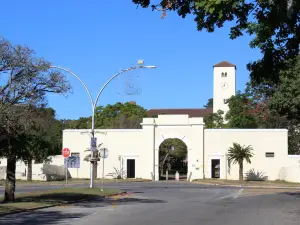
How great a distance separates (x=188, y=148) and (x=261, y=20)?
2004 inches

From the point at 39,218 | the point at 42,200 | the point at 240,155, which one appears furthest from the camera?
the point at 240,155

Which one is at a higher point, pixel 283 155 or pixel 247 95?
pixel 247 95

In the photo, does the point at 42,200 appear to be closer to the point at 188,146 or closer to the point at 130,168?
the point at 188,146

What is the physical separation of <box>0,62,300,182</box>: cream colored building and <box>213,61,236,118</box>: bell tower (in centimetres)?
5231

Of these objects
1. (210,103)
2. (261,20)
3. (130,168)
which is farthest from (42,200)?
(210,103)

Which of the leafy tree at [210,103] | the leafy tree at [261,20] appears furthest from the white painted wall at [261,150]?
the leafy tree at [210,103]

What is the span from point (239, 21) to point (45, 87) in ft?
45.4

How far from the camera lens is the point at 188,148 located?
6038 cm

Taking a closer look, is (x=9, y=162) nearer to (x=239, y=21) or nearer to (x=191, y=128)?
(x=239, y=21)

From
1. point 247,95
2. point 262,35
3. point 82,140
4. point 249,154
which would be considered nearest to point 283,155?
point 249,154

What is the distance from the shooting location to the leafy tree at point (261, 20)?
885 centimetres

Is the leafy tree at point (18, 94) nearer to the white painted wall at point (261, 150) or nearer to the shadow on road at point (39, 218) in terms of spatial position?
the shadow on road at point (39, 218)

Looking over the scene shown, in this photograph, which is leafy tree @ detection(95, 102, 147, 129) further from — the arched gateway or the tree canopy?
the arched gateway

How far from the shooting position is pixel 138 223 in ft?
51.5
